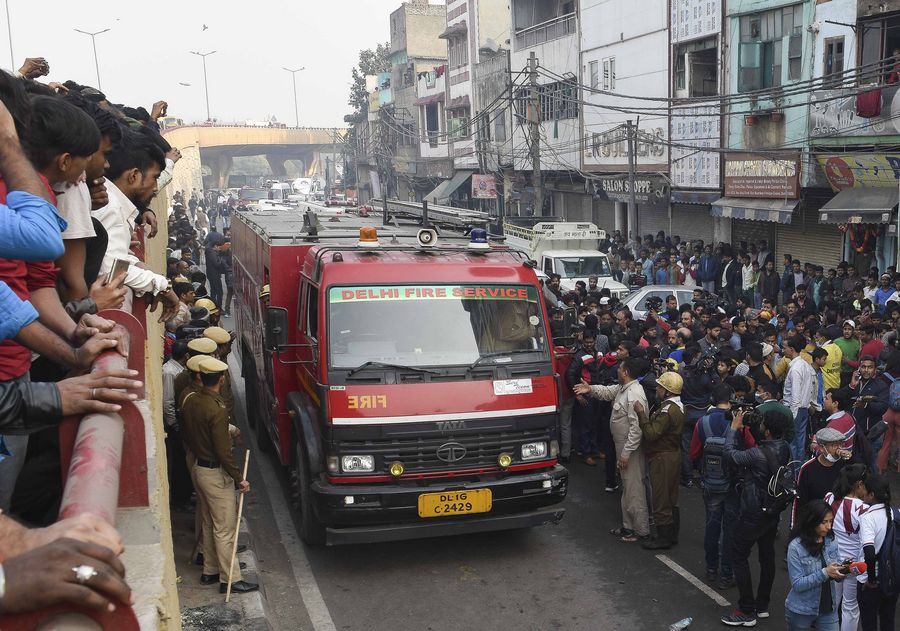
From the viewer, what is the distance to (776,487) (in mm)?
6316

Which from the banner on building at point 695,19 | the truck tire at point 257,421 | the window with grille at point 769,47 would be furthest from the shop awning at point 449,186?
the truck tire at point 257,421

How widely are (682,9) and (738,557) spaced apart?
21.5 metres

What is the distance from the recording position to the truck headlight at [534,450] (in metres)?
7.30

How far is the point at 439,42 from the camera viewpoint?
59438 millimetres

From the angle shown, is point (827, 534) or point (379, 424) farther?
point (379, 424)

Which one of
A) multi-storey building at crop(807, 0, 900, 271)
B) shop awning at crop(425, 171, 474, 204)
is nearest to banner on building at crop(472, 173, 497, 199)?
shop awning at crop(425, 171, 474, 204)

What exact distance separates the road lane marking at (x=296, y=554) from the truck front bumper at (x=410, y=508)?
0.46 m

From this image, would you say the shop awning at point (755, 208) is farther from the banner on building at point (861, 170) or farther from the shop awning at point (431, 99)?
the shop awning at point (431, 99)

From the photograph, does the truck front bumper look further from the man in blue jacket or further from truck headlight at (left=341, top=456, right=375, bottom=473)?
the man in blue jacket

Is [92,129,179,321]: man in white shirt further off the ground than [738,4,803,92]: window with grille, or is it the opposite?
[738,4,803,92]: window with grille

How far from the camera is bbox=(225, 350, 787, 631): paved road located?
6.61 metres

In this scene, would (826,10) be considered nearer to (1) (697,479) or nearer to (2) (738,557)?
(1) (697,479)

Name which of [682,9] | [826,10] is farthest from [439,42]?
[826,10]

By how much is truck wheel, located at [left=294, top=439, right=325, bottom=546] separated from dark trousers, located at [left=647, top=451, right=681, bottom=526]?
292 centimetres
